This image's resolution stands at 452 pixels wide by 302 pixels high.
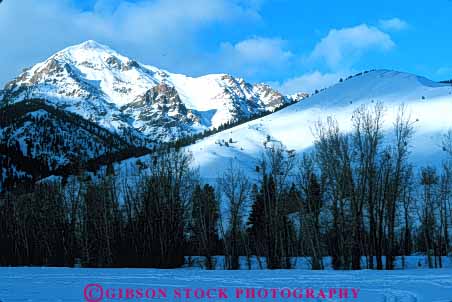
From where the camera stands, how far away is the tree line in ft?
107

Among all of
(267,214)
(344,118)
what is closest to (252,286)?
(267,214)

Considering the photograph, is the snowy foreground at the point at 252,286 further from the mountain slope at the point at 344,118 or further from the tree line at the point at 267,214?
the mountain slope at the point at 344,118

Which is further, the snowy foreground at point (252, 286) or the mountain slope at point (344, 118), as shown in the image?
the mountain slope at point (344, 118)

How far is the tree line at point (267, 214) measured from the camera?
32531 millimetres

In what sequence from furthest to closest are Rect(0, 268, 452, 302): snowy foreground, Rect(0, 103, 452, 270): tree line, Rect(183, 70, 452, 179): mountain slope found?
Rect(183, 70, 452, 179): mountain slope < Rect(0, 103, 452, 270): tree line < Rect(0, 268, 452, 302): snowy foreground

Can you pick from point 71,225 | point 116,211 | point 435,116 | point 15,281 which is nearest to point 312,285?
point 15,281

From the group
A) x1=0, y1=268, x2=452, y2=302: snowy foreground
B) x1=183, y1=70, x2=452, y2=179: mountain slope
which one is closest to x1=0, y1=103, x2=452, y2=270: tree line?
x1=0, y1=268, x2=452, y2=302: snowy foreground

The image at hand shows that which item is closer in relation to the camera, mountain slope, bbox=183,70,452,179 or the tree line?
the tree line

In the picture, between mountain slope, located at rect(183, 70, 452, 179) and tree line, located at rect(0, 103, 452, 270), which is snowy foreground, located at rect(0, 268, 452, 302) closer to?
tree line, located at rect(0, 103, 452, 270)

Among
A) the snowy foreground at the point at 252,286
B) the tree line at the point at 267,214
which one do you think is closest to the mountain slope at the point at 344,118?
the tree line at the point at 267,214

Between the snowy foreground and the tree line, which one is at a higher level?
the tree line

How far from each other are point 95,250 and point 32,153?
164 metres

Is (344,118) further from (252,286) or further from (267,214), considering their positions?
(252,286)

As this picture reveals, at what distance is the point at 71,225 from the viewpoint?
49094mm
